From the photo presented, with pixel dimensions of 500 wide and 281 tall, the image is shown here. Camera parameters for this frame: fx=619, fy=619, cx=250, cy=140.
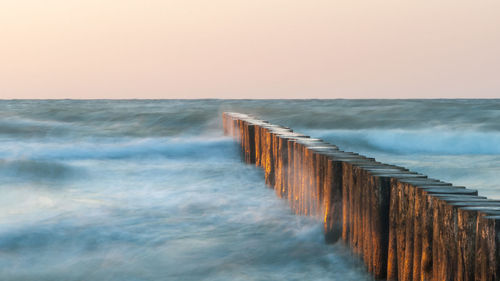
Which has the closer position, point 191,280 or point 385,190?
point 385,190

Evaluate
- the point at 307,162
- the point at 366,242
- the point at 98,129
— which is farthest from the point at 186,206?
the point at 98,129

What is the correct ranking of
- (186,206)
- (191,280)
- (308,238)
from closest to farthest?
(191,280), (308,238), (186,206)

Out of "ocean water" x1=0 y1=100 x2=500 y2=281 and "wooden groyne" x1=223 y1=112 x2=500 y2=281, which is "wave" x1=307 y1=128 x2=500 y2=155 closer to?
"ocean water" x1=0 y1=100 x2=500 y2=281

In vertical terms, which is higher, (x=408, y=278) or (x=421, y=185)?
(x=421, y=185)

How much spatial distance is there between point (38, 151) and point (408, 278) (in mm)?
11036

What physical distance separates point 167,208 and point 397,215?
377cm

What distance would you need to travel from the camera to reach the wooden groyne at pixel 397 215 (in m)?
2.49

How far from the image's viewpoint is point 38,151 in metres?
12.9

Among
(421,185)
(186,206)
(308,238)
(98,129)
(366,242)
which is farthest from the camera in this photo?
(98,129)

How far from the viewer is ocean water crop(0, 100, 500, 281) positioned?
460 centimetres

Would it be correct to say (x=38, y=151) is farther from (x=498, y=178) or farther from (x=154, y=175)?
(x=498, y=178)

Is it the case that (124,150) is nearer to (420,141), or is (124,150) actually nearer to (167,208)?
(167,208)

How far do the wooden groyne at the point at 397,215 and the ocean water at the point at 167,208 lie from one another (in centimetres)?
26

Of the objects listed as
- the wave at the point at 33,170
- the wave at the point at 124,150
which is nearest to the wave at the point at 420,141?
the wave at the point at 124,150
